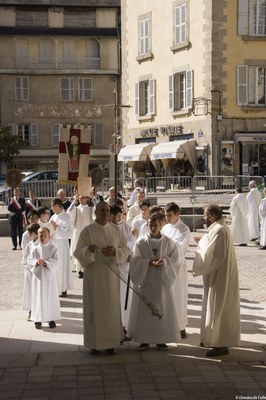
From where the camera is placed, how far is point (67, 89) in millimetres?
48781

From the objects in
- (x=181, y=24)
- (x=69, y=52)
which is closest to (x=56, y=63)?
(x=69, y=52)

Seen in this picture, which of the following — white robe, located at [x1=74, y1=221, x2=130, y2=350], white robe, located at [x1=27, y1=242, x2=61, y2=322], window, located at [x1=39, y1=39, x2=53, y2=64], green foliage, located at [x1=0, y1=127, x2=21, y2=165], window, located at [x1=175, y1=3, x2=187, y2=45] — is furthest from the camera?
window, located at [x1=39, y1=39, x2=53, y2=64]

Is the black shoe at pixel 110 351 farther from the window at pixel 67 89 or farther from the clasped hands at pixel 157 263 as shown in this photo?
the window at pixel 67 89

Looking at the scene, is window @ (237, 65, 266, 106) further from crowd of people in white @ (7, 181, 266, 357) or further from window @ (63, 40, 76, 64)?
crowd of people in white @ (7, 181, 266, 357)

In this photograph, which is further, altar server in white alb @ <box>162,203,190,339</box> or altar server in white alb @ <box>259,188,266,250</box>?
A: altar server in white alb @ <box>259,188,266,250</box>

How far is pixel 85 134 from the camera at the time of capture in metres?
13.8

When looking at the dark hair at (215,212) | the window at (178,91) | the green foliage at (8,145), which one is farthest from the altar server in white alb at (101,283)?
the green foliage at (8,145)

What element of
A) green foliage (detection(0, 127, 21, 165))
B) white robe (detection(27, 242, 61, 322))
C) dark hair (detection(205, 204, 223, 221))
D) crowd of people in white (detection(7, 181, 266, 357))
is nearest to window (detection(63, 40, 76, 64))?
green foliage (detection(0, 127, 21, 165))

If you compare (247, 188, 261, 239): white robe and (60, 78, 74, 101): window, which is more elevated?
(60, 78, 74, 101): window

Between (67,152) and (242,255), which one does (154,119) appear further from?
(67,152)

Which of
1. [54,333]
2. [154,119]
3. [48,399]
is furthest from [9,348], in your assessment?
[154,119]

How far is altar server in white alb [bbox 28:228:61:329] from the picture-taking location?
996 centimetres

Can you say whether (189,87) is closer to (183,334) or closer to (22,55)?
(22,55)

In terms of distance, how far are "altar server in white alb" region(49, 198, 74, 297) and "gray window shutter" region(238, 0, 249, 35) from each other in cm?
1984
